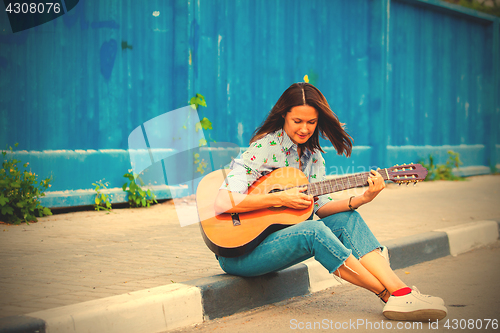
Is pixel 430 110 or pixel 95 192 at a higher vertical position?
pixel 430 110

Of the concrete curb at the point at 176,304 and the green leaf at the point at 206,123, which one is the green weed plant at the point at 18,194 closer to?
the green leaf at the point at 206,123

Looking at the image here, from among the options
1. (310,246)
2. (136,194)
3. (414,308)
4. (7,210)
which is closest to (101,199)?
(136,194)

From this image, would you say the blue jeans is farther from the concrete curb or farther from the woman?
the concrete curb

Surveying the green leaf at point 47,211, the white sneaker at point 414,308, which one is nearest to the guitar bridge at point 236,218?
the white sneaker at point 414,308

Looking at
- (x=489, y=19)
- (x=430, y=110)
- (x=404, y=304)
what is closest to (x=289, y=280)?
(x=404, y=304)

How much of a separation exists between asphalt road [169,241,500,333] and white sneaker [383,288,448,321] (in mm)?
53

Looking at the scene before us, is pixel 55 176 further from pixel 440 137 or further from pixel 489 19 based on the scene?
pixel 489 19

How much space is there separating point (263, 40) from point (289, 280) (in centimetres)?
473

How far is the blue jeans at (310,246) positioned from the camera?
2.60 meters

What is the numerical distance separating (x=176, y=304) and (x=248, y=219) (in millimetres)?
628

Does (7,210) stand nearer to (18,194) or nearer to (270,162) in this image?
(18,194)

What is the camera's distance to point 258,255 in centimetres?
274

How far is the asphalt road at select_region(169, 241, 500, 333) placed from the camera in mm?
2623

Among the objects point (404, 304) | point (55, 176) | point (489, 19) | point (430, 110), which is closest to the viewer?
point (404, 304)
